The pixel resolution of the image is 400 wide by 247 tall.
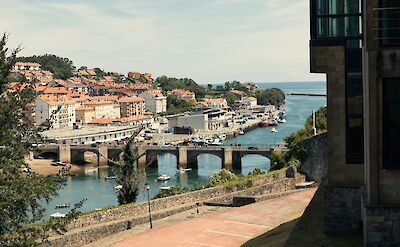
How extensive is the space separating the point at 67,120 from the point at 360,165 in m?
115

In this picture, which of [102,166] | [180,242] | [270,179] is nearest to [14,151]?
[180,242]

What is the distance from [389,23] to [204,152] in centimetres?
7068

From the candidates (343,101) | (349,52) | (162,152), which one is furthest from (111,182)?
(349,52)

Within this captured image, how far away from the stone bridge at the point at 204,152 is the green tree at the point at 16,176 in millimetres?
64527

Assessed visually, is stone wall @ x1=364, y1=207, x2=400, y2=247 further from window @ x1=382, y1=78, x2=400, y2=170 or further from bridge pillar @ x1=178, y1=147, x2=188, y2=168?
bridge pillar @ x1=178, y1=147, x2=188, y2=168

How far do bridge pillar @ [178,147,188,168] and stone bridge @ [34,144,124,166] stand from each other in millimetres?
10156

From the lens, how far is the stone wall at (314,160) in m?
35.5

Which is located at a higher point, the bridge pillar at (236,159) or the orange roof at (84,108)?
the orange roof at (84,108)

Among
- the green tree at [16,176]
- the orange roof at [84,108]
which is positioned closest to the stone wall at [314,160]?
the green tree at [16,176]

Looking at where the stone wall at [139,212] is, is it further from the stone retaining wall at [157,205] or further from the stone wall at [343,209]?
the stone wall at [343,209]

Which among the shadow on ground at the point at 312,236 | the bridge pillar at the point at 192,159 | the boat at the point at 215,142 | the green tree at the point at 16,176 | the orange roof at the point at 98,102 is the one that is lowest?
the bridge pillar at the point at 192,159

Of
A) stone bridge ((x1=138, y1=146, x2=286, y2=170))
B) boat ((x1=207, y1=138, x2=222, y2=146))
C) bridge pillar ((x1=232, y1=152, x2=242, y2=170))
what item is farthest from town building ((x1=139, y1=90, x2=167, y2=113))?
bridge pillar ((x1=232, y1=152, x2=242, y2=170))

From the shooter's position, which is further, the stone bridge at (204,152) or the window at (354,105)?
the stone bridge at (204,152)

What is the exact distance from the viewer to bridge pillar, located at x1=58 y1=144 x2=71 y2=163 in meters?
89.4
